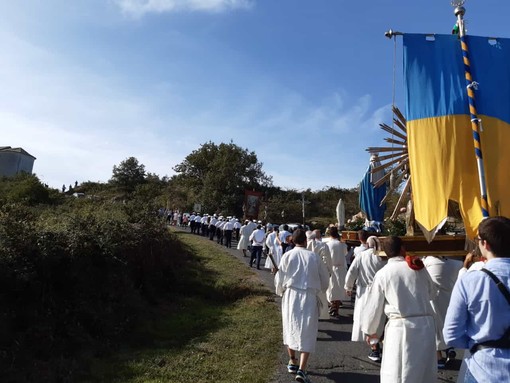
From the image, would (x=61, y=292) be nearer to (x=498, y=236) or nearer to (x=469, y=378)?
(x=469, y=378)

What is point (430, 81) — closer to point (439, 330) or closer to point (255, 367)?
point (439, 330)

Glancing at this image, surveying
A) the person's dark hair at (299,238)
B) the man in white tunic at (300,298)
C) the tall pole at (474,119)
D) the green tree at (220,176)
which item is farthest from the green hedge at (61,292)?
the green tree at (220,176)

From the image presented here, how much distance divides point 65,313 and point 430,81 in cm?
682

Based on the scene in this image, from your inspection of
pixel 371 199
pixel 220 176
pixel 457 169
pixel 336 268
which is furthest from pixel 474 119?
pixel 220 176

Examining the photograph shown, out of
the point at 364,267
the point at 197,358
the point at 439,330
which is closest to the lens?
the point at 439,330

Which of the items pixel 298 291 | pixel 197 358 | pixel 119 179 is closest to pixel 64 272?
pixel 197 358

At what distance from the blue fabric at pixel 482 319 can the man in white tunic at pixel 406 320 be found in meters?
1.50

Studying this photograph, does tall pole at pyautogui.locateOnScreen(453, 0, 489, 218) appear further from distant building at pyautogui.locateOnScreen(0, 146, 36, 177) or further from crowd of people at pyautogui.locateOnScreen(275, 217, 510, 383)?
distant building at pyautogui.locateOnScreen(0, 146, 36, 177)

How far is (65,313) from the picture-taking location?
6.89m

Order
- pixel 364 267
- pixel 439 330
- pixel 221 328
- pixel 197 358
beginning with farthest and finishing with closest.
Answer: pixel 221 328
pixel 364 267
pixel 197 358
pixel 439 330

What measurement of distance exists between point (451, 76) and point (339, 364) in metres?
4.26

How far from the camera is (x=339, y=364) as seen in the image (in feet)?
19.1

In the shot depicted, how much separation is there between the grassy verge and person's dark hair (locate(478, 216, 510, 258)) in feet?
12.2

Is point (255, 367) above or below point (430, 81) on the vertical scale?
below
